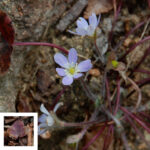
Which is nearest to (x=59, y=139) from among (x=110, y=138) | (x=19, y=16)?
(x=110, y=138)

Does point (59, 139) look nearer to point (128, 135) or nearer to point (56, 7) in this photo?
point (128, 135)

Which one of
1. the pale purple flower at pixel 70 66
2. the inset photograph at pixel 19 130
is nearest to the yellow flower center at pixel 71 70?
the pale purple flower at pixel 70 66

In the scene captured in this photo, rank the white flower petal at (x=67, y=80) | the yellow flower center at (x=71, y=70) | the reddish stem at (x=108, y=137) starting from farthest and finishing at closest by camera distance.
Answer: the reddish stem at (x=108, y=137)
the yellow flower center at (x=71, y=70)
the white flower petal at (x=67, y=80)

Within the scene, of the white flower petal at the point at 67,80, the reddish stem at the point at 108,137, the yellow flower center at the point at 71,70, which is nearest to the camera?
the white flower petal at the point at 67,80

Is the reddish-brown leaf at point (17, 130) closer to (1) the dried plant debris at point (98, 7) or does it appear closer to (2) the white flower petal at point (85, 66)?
(2) the white flower petal at point (85, 66)

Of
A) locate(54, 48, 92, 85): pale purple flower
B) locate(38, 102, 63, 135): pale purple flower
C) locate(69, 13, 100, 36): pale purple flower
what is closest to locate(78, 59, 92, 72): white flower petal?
→ locate(54, 48, 92, 85): pale purple flower

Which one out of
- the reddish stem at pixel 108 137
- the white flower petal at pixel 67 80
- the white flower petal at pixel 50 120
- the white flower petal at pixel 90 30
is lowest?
the reddish stem at pixel 108 137

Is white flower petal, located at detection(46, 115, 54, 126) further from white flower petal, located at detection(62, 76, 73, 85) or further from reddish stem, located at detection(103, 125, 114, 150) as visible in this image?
reddish stem, located at detection(103, 125, 114, 150)

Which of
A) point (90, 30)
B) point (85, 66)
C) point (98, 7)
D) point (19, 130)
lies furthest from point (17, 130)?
point (98, 7)
